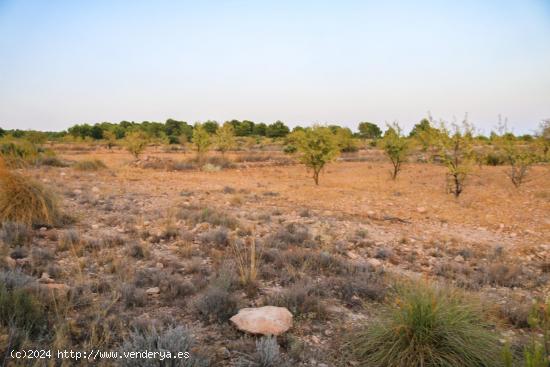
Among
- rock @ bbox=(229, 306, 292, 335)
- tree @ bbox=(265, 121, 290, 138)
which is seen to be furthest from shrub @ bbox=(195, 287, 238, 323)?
tree @ bbox=(265, 121, 290, 138)

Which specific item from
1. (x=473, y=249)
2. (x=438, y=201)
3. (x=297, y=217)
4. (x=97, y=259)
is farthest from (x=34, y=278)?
(x=438, y=201)

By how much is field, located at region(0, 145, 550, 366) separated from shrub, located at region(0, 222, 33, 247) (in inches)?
7.3

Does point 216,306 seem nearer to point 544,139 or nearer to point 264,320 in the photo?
point 264,320

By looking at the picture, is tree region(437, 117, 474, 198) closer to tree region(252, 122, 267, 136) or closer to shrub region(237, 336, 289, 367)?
shrub region(237, 336, 289, 367)

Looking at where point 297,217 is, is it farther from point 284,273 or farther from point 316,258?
point 284,273

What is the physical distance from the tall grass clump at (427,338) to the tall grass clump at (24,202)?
6628mm

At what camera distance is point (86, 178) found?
15398 millimetres

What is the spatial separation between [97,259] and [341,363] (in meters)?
3.93

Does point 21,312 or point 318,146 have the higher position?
point 318,146

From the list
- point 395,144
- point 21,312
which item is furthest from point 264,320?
point 395,144

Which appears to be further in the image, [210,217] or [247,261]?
[210,217]

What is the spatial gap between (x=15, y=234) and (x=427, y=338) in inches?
256

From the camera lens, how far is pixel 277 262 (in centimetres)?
544

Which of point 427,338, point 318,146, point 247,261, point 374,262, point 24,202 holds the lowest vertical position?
point 374,262
